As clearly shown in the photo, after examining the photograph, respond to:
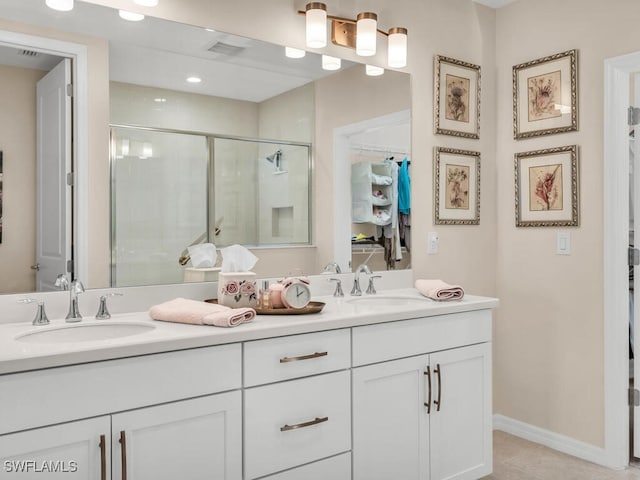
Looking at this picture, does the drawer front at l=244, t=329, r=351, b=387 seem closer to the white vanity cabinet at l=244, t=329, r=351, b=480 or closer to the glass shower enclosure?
the white vanity cabinet at l=244, t=329, r=351, b=480

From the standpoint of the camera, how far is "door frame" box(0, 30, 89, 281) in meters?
1.92

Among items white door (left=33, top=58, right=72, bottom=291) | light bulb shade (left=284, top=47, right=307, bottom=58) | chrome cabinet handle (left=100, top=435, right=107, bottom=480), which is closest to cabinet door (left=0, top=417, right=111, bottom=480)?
chrome cabinet handle (left=100, top=435, right=107, bottom=480)

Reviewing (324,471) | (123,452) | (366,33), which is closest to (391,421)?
(324,471)

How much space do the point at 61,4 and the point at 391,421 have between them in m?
1.94

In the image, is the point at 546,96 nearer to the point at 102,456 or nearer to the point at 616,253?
the point at 616,253

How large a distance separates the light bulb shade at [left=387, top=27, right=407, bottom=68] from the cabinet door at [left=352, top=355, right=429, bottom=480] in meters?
1.45

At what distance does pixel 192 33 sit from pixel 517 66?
1880mm

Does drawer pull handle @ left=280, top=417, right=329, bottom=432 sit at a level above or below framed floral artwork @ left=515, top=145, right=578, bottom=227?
below

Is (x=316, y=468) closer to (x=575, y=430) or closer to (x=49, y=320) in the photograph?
(x=49, y=320)

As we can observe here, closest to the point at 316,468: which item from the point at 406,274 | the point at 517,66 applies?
the point at 406,274

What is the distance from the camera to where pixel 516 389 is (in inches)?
123

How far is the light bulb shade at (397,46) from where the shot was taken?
2.64 meters

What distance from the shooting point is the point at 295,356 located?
180cm

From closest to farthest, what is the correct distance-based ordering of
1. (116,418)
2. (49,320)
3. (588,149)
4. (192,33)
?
(116,418), (49,320), (192,33), (588,149)
